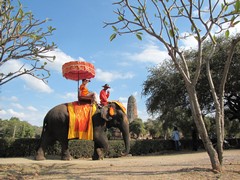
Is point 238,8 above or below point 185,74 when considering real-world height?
above

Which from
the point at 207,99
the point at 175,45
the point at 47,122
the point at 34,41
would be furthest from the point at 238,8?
the point at 207,99

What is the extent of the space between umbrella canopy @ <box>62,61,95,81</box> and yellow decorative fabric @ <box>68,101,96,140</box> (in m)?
1.91

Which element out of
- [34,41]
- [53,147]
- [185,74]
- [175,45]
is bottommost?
[53,147]

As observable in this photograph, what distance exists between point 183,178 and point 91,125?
6.19 m

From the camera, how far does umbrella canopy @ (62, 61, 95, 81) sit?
13383 millimetres

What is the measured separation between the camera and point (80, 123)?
12.4m

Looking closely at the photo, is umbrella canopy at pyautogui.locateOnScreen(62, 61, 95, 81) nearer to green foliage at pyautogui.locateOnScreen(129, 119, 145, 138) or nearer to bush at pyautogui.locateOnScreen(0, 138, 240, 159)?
bush at pyautogui.locateOnScreen(0, 138, 240, 159)

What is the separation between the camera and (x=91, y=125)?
12.5 metres

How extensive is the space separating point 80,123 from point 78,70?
248 centimetres

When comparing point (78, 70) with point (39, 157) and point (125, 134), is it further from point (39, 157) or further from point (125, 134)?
point (39, 157)

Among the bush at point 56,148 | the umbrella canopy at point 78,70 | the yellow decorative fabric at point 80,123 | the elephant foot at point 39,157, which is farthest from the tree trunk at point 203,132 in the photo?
the bush at point 56,148

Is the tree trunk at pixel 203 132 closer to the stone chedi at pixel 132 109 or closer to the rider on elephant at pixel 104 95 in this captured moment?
the rider on elephant at pixel 104 95

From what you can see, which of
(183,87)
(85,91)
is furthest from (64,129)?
(183,87)

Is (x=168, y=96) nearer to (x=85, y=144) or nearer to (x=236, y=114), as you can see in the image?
(x=236, y=114)
